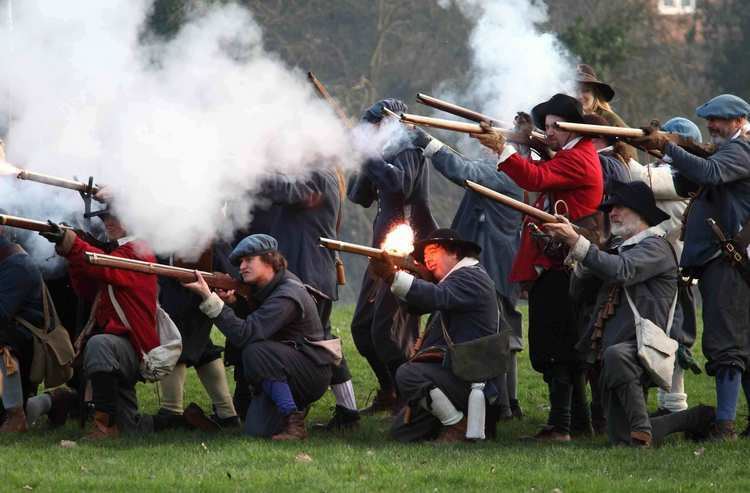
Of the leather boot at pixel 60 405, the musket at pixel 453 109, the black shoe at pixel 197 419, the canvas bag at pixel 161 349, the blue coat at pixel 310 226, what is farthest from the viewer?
the blue coat at pixel 310 226

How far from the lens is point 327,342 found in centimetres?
1097

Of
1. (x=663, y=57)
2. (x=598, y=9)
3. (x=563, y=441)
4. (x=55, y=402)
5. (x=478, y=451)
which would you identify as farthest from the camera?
(x=663, y=57)

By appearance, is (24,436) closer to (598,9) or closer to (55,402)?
(55,402)

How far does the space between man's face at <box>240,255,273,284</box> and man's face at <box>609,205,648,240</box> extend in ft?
7.87

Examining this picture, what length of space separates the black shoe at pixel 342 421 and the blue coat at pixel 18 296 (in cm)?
215

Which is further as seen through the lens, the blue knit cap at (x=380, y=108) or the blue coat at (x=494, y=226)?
the blue coat at (x=494, y=226)

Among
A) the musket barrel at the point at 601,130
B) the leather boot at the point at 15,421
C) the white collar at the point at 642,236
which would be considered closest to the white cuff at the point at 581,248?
the white collar at the point at 642,236

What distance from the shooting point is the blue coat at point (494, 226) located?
11.5 m

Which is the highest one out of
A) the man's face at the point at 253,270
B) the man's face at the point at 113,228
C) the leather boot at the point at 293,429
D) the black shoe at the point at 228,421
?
the man's face at the point at 113,228

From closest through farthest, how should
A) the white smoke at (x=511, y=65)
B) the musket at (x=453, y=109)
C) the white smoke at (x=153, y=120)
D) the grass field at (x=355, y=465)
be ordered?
the grass field at (x=355, y=465)
the musket at (x=453, y=109)
the white smoke at (x=153, y=120)
the white smoke at (x=511, y=65)

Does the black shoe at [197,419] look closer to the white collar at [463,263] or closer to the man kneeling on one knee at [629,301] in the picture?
the white collar at [463,263]

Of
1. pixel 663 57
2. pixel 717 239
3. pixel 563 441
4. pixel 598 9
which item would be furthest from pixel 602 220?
pixel 663 57

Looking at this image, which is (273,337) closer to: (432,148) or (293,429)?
(293,429)

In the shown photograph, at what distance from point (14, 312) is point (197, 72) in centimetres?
216
